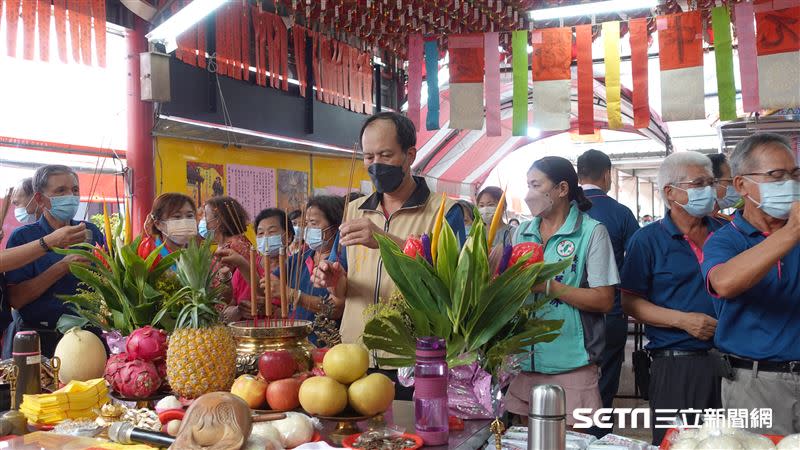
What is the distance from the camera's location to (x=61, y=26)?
4168 mm

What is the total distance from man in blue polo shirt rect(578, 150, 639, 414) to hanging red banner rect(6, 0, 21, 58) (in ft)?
10.9

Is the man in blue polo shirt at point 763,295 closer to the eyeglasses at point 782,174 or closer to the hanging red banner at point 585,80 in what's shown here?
the eyeglasses at point 782,174

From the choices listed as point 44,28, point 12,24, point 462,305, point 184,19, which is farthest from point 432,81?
point 462,305

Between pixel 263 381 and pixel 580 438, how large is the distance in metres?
0.72

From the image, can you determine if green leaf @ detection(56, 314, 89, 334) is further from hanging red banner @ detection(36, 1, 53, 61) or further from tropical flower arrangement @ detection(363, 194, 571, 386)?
hanging red banner @ detection(36, 1, 53, 61)

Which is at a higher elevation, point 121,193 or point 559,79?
point 559,79

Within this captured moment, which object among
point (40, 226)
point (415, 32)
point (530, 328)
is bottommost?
point (530, 328)

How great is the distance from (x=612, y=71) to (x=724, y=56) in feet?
2.24

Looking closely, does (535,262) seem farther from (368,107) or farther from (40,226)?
Result: (368,107)

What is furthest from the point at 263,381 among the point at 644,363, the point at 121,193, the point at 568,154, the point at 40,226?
the point at 568,154

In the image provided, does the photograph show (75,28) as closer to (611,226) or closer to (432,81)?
(432,81)

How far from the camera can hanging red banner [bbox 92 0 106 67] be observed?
14.3 ft

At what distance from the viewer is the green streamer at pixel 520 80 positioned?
4.65m

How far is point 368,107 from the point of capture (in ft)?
24.4
